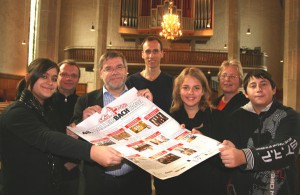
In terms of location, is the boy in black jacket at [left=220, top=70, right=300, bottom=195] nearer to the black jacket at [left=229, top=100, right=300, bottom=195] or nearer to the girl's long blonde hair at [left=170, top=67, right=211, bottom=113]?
the black jacket at [left=229, top=100, right=300, bottom=195]

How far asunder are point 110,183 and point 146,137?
2.66 feet

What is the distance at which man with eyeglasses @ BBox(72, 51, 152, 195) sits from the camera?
101 inches

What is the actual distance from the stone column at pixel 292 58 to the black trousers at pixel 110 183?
9.40 metres

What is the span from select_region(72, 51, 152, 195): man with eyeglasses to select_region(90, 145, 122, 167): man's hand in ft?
2.85

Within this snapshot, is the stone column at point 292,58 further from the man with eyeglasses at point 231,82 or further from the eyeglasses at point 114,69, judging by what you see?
the eyeglasses at point 114,69

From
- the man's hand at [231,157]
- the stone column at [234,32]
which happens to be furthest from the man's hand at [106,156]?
the stone column at [234,32]

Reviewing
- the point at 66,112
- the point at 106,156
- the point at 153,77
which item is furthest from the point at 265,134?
the point at 66,112

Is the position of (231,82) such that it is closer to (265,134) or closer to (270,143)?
(265,134)

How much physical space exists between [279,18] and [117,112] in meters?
21.9

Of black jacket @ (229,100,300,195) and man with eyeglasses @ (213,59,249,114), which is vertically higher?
man with eyeglasses @ (213,59,249,114)

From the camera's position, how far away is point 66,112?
10.6ft

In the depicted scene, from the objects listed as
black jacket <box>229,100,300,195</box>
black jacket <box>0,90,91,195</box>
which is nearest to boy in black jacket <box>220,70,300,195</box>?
black jacket <box>229,100,300,195</box>

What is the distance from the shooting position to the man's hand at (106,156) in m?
1.60

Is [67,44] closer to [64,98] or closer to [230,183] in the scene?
[64,98]
